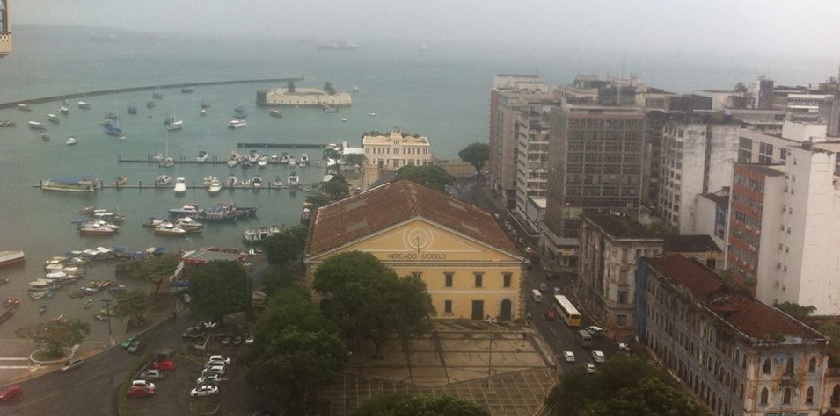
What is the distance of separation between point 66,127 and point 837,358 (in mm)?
50802

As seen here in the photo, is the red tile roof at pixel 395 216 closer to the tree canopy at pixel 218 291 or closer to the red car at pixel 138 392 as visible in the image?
the tree canopy at pixel 218 291

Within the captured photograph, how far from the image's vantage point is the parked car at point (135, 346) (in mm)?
16528

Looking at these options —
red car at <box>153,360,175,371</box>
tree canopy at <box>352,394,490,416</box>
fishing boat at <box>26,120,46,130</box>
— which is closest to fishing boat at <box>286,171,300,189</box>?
fishing boat at <box>26,120,46,130</box>

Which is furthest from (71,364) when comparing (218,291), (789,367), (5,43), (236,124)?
(236,124)

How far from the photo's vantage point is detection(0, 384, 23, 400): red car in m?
13.9

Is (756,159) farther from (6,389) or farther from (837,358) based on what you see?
(6,389)

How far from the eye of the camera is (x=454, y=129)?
205 feet

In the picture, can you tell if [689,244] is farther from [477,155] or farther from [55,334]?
[477,155]

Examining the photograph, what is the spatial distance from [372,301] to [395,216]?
378cm

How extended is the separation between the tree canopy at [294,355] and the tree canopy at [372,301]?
1.15m

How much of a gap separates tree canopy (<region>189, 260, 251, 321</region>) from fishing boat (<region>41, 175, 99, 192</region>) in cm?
2031

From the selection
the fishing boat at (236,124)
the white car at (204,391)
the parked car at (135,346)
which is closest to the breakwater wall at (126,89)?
the fishing boat at (236,124)

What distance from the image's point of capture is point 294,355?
12750 mm

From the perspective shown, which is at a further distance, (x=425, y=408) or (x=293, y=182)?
(x=293, y=182)
